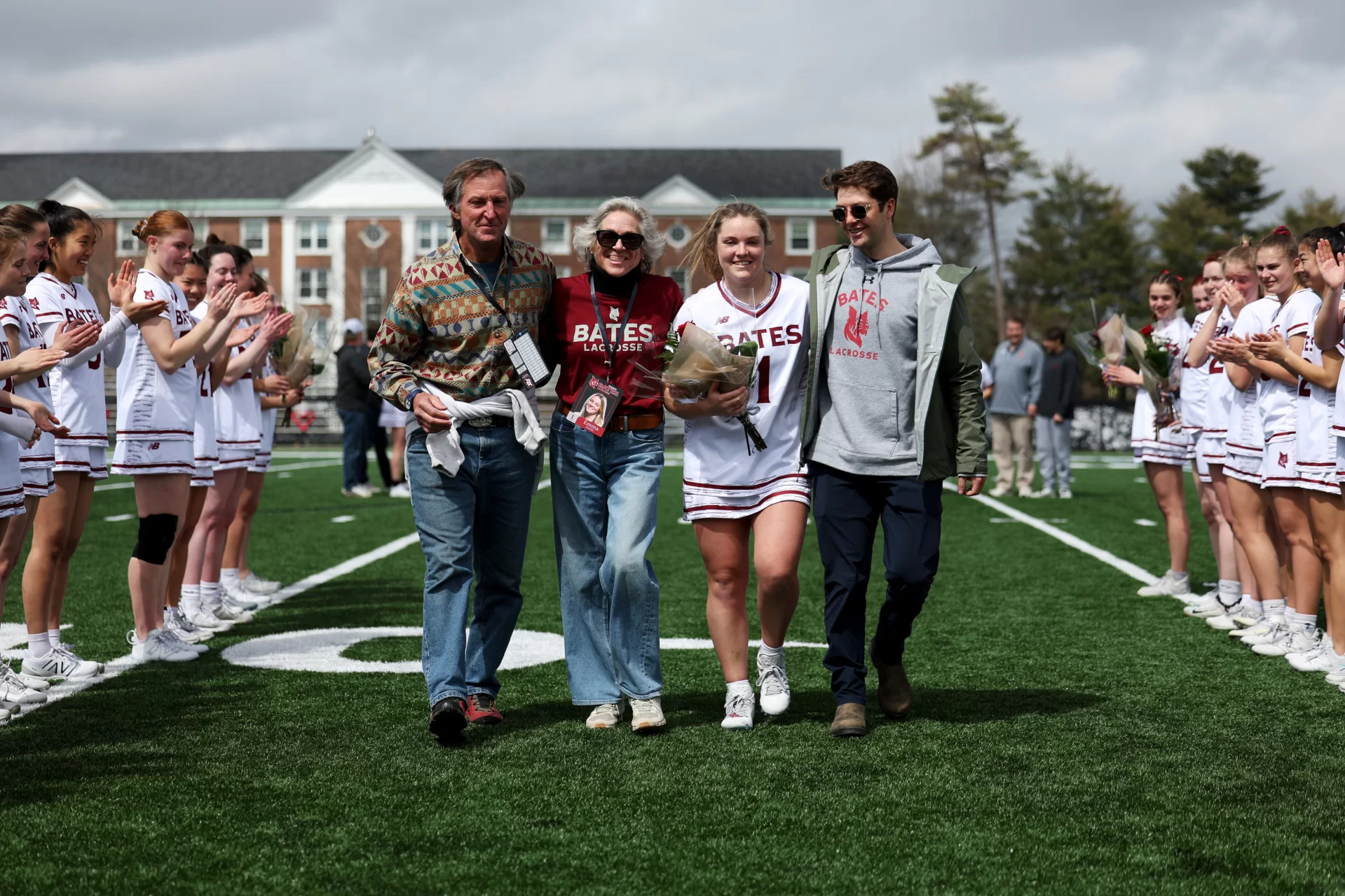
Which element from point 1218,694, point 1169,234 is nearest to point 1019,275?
point 1169,234

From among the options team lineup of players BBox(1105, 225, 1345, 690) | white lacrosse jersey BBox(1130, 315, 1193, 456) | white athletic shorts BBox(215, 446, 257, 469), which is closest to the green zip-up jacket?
team lineup of players BBox(1105, 225, 1345, 690)

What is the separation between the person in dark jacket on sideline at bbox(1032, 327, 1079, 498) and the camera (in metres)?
18.1

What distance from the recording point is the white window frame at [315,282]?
70.3 meters

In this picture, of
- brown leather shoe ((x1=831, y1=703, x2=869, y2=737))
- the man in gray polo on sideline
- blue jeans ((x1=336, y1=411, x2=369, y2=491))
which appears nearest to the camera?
brown leather shoe ((x1=831, y1=703, x2=869, y2=737))

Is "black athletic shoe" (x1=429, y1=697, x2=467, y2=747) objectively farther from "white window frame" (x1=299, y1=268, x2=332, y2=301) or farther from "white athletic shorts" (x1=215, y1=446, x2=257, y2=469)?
"white window frame" (x1=299, y1=268, x2=332, y2=301)

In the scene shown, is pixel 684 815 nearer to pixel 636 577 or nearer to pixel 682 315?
pixel 636 577

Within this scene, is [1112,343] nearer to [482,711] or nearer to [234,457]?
[234,457]

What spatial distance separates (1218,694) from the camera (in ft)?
19.4

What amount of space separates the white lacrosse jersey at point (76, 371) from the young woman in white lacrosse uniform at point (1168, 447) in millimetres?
6035

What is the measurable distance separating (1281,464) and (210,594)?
577 cm

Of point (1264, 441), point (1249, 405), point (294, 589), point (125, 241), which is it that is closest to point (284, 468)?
point (294, 589)

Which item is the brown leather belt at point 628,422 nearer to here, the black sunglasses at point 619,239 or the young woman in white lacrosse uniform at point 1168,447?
the black sunglasses at point 619,239

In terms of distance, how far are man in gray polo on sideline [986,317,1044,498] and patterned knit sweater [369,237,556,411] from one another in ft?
45.9

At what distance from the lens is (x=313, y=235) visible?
71.3m
